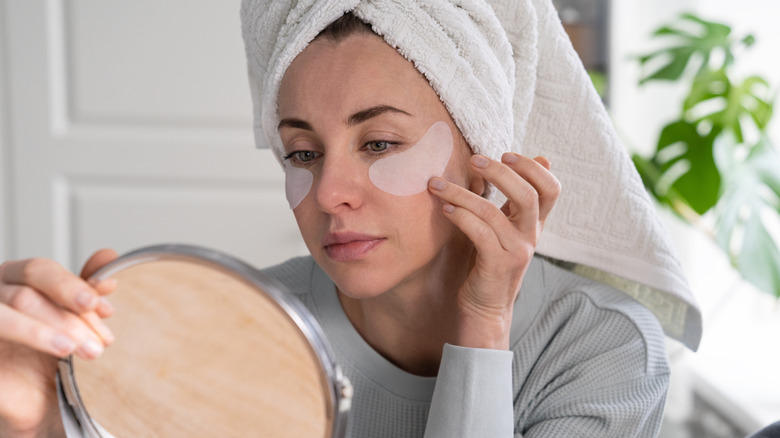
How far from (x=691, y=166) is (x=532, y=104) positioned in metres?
0.76

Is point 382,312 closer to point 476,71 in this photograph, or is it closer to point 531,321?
point 531,321

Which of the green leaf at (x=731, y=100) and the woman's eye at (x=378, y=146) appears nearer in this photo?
the woman's eye at (x=378, y=146)

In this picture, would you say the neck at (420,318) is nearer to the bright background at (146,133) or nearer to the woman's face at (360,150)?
the woman's face at (360,150)

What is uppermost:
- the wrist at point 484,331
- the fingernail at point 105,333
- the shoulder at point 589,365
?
the fingernail at point 105,333

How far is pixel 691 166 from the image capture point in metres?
1.57

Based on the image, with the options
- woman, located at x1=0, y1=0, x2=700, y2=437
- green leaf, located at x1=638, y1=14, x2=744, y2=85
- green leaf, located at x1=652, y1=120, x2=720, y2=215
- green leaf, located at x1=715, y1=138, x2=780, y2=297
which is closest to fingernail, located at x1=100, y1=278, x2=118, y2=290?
woman, located at x1=0, y1=0, x2=700, y2=437

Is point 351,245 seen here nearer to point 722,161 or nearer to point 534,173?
point 534,173

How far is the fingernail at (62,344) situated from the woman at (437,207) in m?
0.16

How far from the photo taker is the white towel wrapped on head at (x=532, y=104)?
2.67ft

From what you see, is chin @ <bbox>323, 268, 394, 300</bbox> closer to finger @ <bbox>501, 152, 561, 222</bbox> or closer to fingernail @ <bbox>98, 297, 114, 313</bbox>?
finger @ <bbox>501, 152, 561, 222</bbox>

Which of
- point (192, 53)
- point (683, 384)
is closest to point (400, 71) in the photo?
point (192, 53)

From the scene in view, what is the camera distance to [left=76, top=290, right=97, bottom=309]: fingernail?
54 centimetres

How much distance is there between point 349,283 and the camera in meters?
0.80

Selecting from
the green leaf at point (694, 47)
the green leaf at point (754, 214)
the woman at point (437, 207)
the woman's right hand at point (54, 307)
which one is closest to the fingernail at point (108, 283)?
the woman's right hand at point (54, 307)
